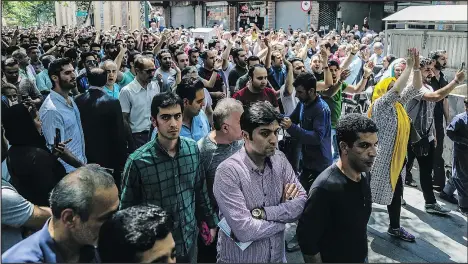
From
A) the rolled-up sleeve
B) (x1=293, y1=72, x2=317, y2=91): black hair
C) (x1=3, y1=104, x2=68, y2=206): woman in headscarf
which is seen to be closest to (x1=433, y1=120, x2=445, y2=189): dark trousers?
(x1=293, y1=72, x2=317, y2=91): black hair

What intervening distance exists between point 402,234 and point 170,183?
2.88 meters

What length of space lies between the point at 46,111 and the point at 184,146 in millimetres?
1520

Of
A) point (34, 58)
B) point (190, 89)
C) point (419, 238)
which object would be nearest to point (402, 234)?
point (419, 238)

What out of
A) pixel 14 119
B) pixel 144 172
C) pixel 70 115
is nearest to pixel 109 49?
pixel 70 115

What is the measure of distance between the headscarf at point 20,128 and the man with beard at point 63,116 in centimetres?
46

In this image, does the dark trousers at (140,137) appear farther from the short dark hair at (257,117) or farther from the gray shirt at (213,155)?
the short dark hair at (257,117)

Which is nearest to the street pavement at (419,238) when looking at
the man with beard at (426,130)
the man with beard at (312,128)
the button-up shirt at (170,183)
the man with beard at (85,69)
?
the man with beard at (426,130)

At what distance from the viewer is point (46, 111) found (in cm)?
379

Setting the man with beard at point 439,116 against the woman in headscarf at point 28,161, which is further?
the man with beard at point 439,116

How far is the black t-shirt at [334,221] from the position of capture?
7.98 feet

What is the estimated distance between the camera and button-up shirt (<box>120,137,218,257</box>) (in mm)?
2729

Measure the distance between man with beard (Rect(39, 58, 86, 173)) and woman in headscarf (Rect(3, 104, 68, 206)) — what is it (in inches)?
18.9

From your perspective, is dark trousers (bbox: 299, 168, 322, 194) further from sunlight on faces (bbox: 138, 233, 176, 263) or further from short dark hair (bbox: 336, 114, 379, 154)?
sunlight on faces (bbox: 138, 233, 176, 263)

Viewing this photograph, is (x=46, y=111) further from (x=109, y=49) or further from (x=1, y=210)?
(x=109, y=49)
